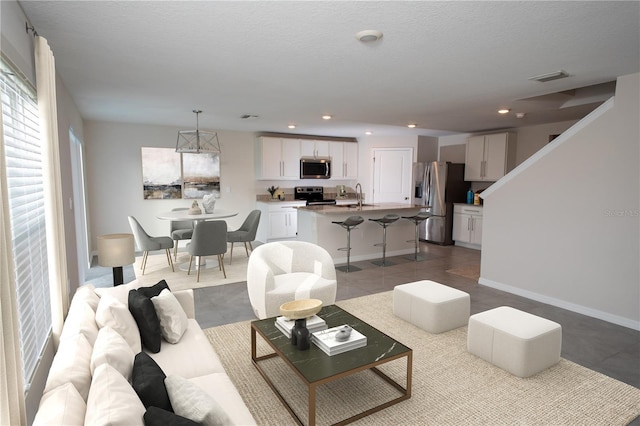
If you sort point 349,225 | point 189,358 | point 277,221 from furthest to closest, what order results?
point 277,221 → point 349,225 → point 189,358

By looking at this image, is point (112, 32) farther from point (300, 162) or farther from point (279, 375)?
point (300, 162)

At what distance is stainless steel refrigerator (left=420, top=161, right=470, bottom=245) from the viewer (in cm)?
778

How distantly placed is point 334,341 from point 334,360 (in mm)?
166

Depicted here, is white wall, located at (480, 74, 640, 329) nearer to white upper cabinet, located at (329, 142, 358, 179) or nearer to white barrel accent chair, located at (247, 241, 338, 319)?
white barrel accent chair, located at (247, 241, 338, 319)

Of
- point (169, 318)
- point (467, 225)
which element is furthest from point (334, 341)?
point (467, 225)

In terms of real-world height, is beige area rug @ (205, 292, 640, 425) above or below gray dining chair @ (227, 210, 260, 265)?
below

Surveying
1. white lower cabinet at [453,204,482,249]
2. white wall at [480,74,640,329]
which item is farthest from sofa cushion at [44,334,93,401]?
white lower cabinet at [453,204,482,249]

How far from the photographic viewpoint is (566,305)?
4109mm

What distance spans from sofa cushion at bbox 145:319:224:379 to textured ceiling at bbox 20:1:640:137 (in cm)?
207

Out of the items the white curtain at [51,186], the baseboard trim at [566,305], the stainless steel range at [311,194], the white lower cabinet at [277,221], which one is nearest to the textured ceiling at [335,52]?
the white curtain at [51,186]

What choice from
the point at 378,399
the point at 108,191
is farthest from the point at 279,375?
the point at 108,191

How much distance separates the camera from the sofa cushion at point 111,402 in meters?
1.17

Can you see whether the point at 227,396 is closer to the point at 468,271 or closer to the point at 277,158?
the point at 468,271

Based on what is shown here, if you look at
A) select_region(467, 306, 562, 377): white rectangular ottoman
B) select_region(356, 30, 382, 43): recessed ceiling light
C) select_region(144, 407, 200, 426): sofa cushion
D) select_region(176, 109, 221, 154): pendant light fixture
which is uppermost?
select_region(356, 30, 382, 43): recessed ceiling light
